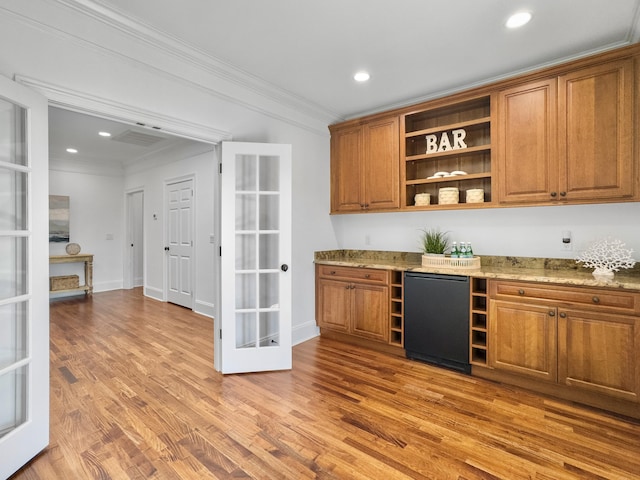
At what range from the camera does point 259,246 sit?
3.11 m

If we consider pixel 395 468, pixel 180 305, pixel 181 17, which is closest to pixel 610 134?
pixel 395 468

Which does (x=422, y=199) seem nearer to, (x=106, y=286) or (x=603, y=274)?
(x=603, y=274)

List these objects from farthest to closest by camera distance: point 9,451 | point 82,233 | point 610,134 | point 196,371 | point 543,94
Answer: point 82,233, point 196,371, point 543,94, point 610,134, point 9,451

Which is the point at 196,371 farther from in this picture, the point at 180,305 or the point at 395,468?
the point at 180,305

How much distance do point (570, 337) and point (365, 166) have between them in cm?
248

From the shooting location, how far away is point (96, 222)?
674 centimetres

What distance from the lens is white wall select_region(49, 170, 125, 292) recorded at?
6.30 metres

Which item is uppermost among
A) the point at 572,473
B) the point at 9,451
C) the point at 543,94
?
the point at 543,94

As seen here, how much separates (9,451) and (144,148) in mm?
5117

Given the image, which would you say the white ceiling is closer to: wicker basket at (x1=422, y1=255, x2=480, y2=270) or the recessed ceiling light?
the recessed ceiling light

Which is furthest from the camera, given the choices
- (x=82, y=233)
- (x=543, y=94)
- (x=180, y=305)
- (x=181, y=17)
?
(x=82, y=233)

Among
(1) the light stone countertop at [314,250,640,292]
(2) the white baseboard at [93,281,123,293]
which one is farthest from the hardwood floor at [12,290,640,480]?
(2) the white baseboard at [93,281,123,293]

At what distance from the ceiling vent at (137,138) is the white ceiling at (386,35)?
2768 millimetres

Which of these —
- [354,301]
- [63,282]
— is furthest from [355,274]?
[63,282]
